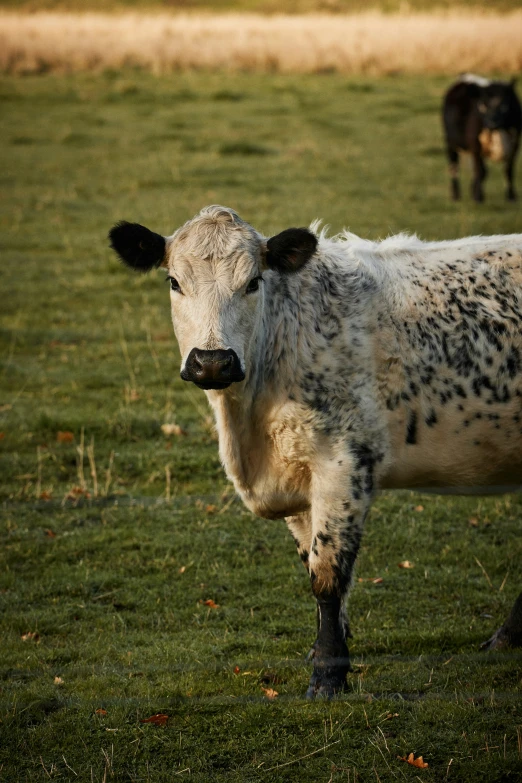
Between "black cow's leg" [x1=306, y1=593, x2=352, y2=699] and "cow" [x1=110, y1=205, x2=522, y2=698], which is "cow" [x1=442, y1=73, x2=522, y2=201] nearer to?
"cow" [x1=110, y1=205, x2=522, y2=698]

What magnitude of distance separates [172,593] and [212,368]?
92.4 inches

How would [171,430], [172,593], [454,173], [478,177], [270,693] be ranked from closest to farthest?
[270,693] → [172,593] → [171,430] → [478,177] → [454,173]

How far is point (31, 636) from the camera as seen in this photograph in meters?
5.81

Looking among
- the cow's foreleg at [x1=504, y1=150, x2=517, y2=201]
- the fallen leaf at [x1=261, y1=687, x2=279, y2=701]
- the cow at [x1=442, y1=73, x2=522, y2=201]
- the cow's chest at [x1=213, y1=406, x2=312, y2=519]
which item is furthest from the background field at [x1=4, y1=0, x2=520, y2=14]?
the fallen leaf at [x1=261, y1=687, x2=279, y2=701]

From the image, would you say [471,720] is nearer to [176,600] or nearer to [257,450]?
[257,450]

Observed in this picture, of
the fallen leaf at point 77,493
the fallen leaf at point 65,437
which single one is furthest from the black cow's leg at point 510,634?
the fallen leaf at point 65,437

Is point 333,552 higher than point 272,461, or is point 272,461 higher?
point 272,461

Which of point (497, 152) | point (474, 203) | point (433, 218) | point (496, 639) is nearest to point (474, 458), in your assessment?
point (496, 639)

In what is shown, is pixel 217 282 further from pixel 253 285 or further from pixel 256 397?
pixel 256 397

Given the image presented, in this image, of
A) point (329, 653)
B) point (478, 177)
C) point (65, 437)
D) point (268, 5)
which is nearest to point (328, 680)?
point (329, 653)

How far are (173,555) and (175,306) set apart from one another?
236 cm

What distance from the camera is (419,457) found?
5.42m

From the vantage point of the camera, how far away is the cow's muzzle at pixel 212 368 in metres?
4.51

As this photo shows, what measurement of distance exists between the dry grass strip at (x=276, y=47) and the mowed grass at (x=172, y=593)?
51.0 feet
